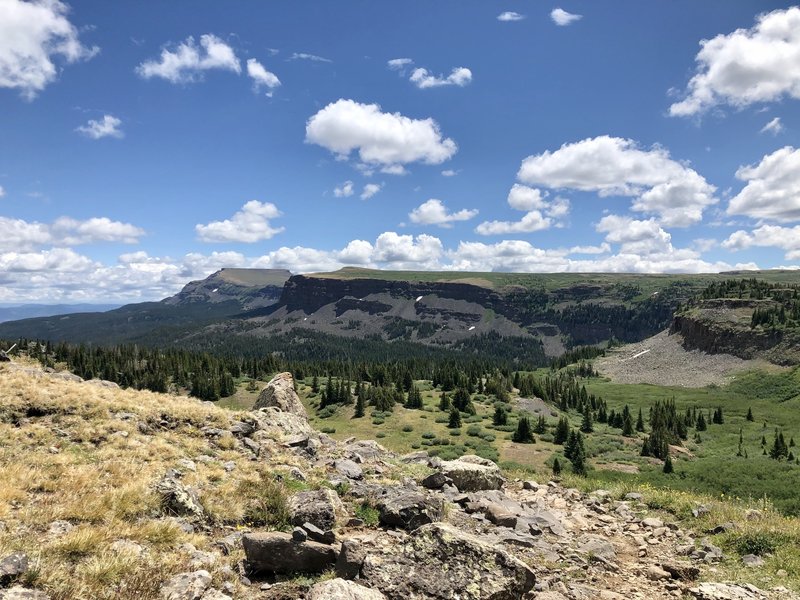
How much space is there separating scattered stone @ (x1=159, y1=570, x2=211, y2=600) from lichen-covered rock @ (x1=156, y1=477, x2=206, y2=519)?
13.8 ft

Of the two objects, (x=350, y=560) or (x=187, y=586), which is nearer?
(x=187, y=586)

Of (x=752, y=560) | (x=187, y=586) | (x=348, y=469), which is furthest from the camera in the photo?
(x=348, y=469)

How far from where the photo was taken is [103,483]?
13.4 metres

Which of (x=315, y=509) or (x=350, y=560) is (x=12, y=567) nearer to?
(x=350, y=560)

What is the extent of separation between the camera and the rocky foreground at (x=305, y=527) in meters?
8.56

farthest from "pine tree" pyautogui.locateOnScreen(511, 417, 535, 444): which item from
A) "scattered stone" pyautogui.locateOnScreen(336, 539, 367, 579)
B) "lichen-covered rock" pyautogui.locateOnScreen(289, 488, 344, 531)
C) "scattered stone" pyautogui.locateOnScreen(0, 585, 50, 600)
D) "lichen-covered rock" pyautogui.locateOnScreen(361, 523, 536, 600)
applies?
"scattered stone" pyautogui.locateOnScreen(0, 585, 50, 600)

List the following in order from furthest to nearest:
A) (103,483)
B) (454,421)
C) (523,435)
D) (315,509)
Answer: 1. (454,421)
2. (523,435)
3. (103,483)
4. (315,509)

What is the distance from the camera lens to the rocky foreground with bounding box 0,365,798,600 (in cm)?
856

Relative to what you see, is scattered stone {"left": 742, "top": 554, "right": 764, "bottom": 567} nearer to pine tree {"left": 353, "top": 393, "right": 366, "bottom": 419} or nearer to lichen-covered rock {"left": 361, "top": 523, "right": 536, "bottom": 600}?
lichen-covered rock {"left": 361, "top": 523, "right": 536, "bottom": 600}

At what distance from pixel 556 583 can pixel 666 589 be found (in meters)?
3.08

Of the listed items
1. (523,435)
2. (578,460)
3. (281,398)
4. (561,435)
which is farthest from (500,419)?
(281,398)

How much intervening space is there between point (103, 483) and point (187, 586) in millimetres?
7377

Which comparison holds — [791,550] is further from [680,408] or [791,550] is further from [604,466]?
→ [680,408]

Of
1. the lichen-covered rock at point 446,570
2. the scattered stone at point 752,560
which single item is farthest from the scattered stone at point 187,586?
the scattered stone at point 752,560
